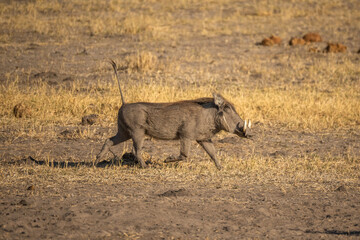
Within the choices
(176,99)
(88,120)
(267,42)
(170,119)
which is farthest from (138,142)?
(267,42)

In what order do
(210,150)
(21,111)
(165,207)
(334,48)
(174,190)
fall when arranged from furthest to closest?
(334,48)
(21,111)
(210,150)
(174,190)
(165,207)

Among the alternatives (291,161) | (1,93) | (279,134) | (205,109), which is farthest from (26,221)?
(1,93)

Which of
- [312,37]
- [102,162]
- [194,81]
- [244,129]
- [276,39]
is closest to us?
[244,129]

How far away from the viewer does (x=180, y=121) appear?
596cm

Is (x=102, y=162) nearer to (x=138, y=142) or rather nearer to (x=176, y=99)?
(x=138, y=142)

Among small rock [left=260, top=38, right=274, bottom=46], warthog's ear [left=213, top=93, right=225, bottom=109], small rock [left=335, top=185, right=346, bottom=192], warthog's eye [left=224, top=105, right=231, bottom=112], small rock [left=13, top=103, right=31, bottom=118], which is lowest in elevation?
small rock [left=13, top=103, right=31, bottom=118]

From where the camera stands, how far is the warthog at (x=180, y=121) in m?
5.96

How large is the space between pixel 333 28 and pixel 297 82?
6.18 metres

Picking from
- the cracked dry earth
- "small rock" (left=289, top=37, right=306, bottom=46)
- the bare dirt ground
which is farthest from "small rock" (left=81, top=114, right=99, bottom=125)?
"small rock" (left=289, top=37, right=306, bottom=46)

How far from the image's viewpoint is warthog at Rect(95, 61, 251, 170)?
596 centimetres

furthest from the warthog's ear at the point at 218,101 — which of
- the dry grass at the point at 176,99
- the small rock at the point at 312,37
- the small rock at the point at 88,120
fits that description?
the small rock at the point at 312,37

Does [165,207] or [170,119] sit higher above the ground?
[170,119]

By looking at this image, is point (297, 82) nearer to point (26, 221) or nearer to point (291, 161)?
point (291, 161)

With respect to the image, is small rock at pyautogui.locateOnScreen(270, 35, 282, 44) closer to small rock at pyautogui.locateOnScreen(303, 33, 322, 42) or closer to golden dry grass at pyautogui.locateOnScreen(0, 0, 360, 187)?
small rock at pyautogui.locateOnScreen(303, 33, 322, 42)
